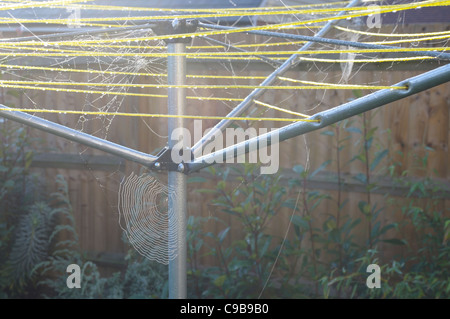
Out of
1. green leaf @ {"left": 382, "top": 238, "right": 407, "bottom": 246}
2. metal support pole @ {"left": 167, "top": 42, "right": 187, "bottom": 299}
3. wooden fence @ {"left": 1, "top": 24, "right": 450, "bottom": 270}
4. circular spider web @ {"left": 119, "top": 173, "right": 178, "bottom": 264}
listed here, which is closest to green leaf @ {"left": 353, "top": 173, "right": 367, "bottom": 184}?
wooden fence @ {"left": 1, "top": 24, "right": 450, "bottom": 270}

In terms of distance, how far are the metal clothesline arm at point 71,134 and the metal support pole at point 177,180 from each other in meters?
0.12

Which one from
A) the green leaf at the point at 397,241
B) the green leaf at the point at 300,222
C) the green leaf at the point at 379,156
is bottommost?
the green leaf at the point at 397,241

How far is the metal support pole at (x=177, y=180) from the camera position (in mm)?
2006

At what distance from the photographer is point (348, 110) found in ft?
5.53

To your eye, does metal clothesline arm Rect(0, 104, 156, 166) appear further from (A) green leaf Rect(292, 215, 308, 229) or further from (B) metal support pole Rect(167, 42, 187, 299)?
(A) green leaf Rect(292, 215, 308, 229)

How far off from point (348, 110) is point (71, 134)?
0.93 m

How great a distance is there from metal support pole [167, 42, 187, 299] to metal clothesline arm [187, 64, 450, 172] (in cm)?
8

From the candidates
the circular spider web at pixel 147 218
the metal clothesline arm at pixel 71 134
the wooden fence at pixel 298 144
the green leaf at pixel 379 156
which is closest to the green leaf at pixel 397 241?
the wooden fence at pixel 298 144

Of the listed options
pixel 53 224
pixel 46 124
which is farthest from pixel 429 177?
pixel 53 224

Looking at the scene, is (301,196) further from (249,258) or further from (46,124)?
(46,124)

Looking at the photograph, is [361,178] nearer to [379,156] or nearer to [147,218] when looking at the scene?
[379,156]

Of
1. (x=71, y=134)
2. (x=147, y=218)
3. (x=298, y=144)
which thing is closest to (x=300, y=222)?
(x=298, y=144)

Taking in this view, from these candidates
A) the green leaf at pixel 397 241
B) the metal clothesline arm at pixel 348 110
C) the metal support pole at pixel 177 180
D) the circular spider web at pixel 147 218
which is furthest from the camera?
the green leaf at pixel 397 241

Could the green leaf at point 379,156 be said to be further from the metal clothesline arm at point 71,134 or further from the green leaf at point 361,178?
the metal clothesline arm at point 71,134
